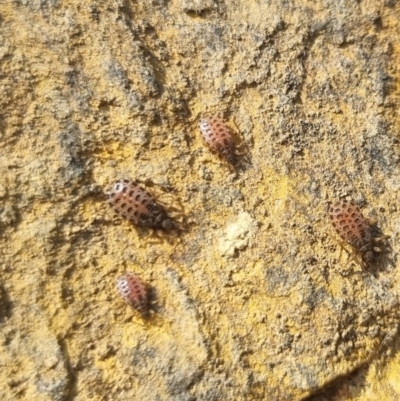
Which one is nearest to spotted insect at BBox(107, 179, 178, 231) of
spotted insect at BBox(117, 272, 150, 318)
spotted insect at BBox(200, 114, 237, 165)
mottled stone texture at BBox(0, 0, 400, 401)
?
mottled stone texture at BBox(0, 0, 400, 401)

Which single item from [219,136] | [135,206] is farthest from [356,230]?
[135,206]

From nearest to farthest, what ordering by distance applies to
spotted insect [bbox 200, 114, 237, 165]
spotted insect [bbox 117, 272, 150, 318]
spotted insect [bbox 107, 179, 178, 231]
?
spotted insect [bbox 117, 272, 150, 318] < spotted insect [bbox 107, 179, 178, 231] < spotted insect [bbox 200, 114, 237, 165]

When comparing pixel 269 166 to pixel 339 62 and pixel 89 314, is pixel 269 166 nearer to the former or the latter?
→ pixel 339 62

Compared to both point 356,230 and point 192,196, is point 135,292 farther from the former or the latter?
point 356,230

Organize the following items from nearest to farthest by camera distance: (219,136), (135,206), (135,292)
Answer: (135,292) < (135,206) < (219,136)

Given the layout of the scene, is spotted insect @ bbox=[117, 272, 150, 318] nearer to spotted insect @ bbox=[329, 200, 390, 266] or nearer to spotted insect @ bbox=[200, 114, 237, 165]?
spotted insect @ bbox=[200, 114, 237, 165]

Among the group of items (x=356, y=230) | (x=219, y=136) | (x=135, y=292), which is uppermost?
(x=219, y=136)
